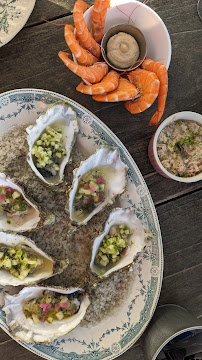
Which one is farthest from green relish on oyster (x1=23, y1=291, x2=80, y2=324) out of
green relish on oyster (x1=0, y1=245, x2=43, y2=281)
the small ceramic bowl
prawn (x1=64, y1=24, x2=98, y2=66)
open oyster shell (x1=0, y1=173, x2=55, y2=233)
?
prawn (x1=64, y1=24, x2=98, y2=66)

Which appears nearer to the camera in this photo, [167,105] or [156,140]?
[156,140]

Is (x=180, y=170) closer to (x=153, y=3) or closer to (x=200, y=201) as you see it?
(x=200, y=201)

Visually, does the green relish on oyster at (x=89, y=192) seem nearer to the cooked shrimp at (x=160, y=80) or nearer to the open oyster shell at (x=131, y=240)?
the open oyster shell at (x=131, y=240)

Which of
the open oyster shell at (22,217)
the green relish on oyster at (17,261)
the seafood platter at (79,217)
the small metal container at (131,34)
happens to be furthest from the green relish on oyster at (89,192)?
the small metal container at (131,34)

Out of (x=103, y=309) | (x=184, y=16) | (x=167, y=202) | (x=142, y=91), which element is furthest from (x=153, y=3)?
(x=103, y=309)

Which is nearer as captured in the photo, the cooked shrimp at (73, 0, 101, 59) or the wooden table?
the cooked shrimp at (73, 0, 101, 59)

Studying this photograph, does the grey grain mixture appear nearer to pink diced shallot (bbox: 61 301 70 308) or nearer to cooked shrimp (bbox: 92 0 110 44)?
pink diced shallot (bbox: 61 301 70 308)

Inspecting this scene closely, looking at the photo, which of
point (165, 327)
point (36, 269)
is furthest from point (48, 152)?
point (165, 327)

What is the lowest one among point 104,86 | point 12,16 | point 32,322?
point 32,322

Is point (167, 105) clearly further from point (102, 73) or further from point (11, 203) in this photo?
point (11, 203)
